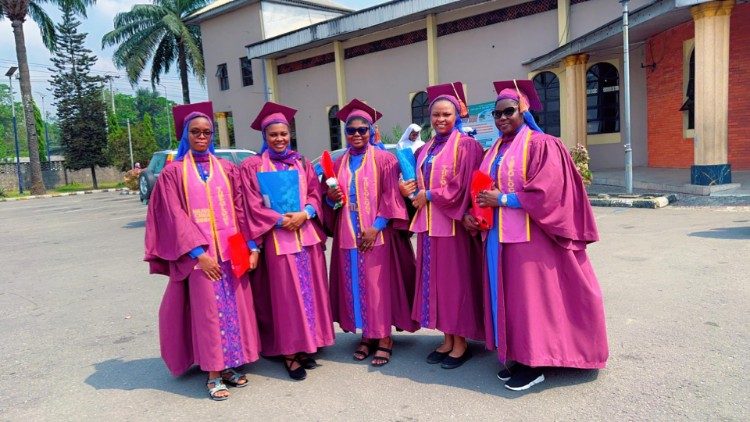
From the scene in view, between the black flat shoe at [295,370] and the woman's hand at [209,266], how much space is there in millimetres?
847

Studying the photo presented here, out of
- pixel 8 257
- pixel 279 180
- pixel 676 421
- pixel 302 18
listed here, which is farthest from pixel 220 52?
pixel 676 421

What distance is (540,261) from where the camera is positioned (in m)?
3.50

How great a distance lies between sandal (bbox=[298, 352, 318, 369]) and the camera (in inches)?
162

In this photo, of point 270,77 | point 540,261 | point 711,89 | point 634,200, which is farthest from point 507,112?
point 270,77

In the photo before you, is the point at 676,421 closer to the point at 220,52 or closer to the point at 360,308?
the point at 360,308

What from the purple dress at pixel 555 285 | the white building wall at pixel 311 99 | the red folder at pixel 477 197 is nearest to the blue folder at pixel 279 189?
the red folder at pixel 477 197

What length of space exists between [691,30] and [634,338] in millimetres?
12572

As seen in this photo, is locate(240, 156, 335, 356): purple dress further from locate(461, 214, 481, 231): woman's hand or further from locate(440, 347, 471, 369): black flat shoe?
locate(461, 214, 481, 231): woman's hand

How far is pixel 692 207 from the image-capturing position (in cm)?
1025

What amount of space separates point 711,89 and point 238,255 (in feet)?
34.3

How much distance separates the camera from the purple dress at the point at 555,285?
3.47 m

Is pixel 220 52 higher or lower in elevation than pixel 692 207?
higher

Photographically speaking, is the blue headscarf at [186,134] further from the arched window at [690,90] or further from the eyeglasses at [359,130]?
the arched window at [690,90]

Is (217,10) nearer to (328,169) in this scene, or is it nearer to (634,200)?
(634,200)
